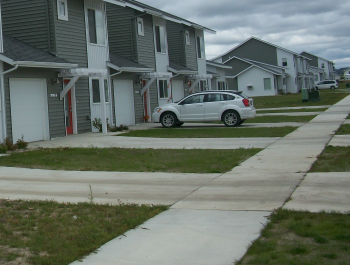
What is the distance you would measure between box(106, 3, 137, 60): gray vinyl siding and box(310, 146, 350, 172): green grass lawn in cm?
1502

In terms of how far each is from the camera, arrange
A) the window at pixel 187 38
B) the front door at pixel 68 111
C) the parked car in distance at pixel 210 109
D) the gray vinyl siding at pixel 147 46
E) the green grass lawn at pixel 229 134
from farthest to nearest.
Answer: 1. the window at pixel 187 38
2. the gray vinyl siding at pixel 147 46
3. the parked car in distance at pixel 210 109
4. the front door at pixel 68 111
5. the green grass lawn at pixel 229 134

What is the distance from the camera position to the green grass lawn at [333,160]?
33.2 feet

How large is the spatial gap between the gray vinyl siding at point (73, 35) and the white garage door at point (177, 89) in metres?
11.5

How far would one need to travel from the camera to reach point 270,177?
9.58 meters

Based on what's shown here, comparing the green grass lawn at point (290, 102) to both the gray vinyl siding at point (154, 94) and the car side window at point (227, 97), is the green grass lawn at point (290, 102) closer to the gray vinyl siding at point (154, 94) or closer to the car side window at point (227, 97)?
the gray vinyl siding at point (154, 94)

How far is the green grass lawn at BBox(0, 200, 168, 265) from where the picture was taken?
17.4ft

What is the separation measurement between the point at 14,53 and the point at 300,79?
6641cm

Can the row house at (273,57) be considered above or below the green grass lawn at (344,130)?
above

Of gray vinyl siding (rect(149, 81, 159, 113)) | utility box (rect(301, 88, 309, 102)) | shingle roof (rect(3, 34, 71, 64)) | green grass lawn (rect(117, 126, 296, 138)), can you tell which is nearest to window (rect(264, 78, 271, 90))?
utility box (rect(301, 88, 309, 102))

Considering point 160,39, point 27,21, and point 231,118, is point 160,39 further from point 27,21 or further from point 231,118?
point 27,21

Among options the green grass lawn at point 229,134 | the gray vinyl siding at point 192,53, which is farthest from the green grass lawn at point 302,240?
the gray vinyl siding at point 192,53

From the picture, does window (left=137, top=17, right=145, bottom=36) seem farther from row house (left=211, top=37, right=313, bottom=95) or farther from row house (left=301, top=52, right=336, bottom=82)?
row house (left=301, top=52, right=336, bottom=82)

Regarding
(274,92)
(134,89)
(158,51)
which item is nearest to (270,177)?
(134,89)

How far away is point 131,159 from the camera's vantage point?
12492 millimetres
